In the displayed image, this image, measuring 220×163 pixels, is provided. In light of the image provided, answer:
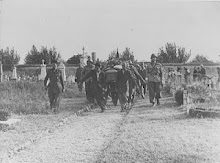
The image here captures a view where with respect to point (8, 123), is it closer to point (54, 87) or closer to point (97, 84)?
point (54, 87)

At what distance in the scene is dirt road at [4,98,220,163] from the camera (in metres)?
5.77

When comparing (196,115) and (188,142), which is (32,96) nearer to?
(196,115)

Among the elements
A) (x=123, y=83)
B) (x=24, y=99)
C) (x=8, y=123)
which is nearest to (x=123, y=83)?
(x=123, y=83)

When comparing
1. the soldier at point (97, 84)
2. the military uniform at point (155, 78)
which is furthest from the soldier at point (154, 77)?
the soldier at point (97, 84)

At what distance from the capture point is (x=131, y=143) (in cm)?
671

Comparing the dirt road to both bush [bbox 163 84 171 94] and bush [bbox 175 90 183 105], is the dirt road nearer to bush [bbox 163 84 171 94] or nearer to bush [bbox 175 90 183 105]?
bush [bbox 175 90 183 105]

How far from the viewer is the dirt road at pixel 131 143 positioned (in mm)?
5770

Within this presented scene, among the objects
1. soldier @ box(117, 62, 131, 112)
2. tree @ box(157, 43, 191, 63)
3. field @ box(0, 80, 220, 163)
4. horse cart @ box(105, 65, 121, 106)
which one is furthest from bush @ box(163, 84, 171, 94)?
field @ box(0, 80, 220, 163)

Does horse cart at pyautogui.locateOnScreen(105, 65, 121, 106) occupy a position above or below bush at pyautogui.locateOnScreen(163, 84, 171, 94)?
above

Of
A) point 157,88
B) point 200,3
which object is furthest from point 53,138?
point 157,88

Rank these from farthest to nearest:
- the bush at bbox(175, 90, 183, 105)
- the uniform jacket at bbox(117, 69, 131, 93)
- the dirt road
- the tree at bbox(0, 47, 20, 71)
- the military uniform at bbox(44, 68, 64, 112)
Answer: the tree at bbox(0, 47, 20, 71) < the uniform jacket at bbox(117, 69, 131, 93) < the bush at bbox(175, 90, 183, 105) < the military uniform at bbox(44, 68, 64, 112) < the dirt road

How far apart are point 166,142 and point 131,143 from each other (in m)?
0.55

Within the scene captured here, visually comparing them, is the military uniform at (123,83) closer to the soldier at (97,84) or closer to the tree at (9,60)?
the soldier at (97,84)

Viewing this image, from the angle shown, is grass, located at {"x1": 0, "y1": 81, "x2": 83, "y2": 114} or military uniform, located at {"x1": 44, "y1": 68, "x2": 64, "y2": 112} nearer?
grass, located at {"x1": 0, "y1": 81, "x2": 83, "y2": 114}
